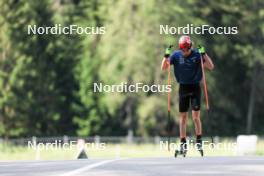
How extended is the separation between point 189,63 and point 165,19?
1581 inches

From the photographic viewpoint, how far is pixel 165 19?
185 ft

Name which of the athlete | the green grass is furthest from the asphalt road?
the green grass

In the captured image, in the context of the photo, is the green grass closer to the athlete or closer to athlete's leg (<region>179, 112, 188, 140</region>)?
athlete's leg (<region>179, 112, 188, 140</region>)

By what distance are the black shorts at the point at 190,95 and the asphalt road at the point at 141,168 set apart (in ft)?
6.72

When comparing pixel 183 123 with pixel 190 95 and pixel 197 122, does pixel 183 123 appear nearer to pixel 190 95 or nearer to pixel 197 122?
pixel 197 122

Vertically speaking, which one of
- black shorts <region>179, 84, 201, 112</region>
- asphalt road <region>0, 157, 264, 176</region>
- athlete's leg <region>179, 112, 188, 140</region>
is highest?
black shorts <region>179, 84, 201, 112</region>

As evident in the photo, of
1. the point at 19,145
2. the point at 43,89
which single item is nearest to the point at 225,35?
the point at 43,89

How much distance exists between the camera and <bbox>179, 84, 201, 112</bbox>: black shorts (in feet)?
55.6

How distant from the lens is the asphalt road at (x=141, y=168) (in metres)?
12.7

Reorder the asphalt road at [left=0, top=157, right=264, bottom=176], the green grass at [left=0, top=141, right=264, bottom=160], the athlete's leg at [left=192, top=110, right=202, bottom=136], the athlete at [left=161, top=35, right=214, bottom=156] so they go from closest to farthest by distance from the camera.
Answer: the asphalt road at [left=0, top=157, right=264, bottom=176] → the athlete at [left=161, top=35, right=214, bottom=156] → the athlete's leg at [left=192, top=110, right=202, bottom=136] → the green grass at [left=0, top=141, right=264, bottom=160]

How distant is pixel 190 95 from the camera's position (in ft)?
55.9

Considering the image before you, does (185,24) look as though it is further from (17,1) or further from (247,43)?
(17,1)

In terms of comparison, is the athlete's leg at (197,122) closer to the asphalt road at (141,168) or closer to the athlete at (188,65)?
the athlete at (188,65)

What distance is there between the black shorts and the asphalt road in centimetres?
205
